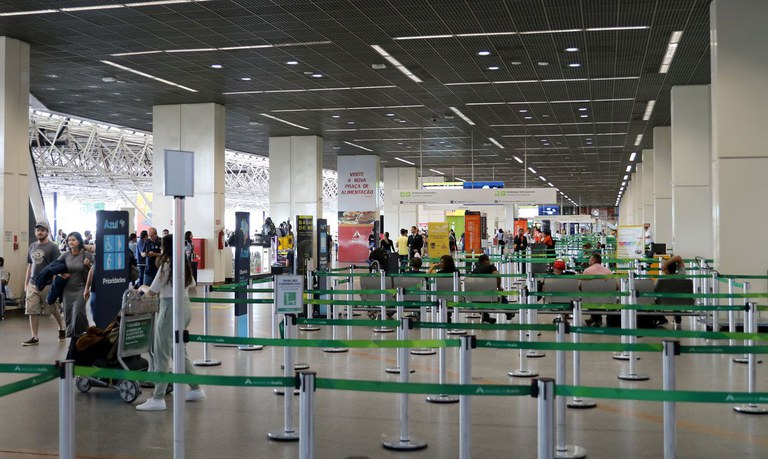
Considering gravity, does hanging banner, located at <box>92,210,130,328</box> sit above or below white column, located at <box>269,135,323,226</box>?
below

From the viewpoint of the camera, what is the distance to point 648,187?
37.1m

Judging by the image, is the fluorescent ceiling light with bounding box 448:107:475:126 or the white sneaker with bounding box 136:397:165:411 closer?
the white sneaker with bounding box 136:397:165:411

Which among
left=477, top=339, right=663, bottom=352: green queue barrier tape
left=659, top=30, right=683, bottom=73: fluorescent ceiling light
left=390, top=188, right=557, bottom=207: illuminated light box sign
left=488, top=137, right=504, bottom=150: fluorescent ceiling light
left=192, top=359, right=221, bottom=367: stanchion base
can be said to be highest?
left=488, top=137, right=504, bottom=150: fluorescent ceiling light

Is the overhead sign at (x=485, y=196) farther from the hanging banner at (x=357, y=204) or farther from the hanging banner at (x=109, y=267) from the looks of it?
the hanging banner at (x=109, y=267)

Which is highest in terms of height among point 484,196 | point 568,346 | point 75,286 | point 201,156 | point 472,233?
point 201,156

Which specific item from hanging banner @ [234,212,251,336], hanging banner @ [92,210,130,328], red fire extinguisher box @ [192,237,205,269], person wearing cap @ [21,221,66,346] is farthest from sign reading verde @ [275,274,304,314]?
red fire extinguisher box @ [192,237,205,269]

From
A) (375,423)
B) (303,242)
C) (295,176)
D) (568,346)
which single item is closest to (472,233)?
(295,176)

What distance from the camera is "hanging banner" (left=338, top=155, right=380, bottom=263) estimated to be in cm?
3812

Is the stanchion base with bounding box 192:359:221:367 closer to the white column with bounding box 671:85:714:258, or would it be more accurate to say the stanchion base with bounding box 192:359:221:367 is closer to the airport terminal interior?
the airport terminal interior

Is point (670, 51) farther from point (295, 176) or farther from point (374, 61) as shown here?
point (295, 176)

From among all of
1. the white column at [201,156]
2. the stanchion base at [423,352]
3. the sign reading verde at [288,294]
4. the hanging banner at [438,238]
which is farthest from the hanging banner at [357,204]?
the sign reading verde at [288,294]

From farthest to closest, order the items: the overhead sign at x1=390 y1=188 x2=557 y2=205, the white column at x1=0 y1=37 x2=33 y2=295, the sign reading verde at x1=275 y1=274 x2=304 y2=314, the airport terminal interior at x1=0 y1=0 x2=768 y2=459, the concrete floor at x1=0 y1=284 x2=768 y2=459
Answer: the overhead sign at x1=390 y1=188 x2=557 y2=205, the white column at x1=0 y1=37 x2=33 y2=295, the sign reading verde at x1=275 y1=274 x2=304 y2=314, the airport terminal interior at x1=0 y1=0 x2=768 y2=459, the concrete floor at x1=0 y1=284 x2=768 y2=459

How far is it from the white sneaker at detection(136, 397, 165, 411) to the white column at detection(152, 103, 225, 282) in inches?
694

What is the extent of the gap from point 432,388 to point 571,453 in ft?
6.74
